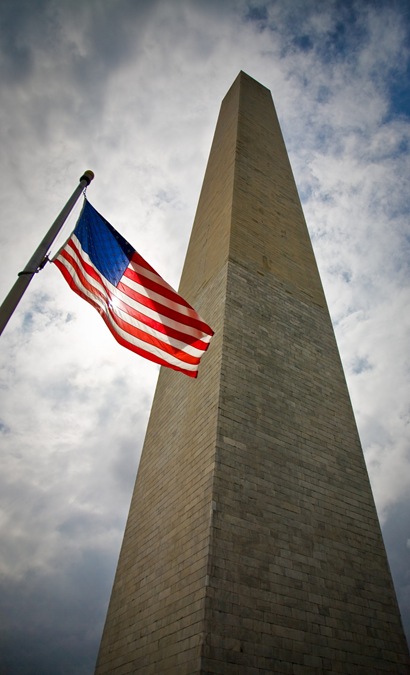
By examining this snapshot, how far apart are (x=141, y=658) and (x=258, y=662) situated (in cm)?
205

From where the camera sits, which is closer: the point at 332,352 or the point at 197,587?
the point at 197,587

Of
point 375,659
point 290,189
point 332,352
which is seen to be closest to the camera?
point 375,659

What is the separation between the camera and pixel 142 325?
7.02m

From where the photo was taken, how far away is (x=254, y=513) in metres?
6.92

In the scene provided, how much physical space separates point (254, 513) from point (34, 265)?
502cm

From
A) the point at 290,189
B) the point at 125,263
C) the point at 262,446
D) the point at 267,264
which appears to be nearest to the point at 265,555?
the point at 262,446

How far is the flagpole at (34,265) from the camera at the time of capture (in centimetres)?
512

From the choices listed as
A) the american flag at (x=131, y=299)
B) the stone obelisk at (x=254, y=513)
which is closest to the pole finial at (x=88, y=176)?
the american flag at (x=131, y=299)

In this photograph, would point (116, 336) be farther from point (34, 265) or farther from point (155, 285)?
point (34, 265)

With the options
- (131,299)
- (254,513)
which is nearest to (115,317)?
(131,299)

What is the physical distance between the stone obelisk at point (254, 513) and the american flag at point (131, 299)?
5.15 feet

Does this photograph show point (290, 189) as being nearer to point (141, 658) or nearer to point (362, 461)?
point (362, 461)

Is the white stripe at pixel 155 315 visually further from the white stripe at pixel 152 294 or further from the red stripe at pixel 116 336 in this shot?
the red stripe at pixel 116 336

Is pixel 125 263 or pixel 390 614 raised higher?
pixel 125 263
